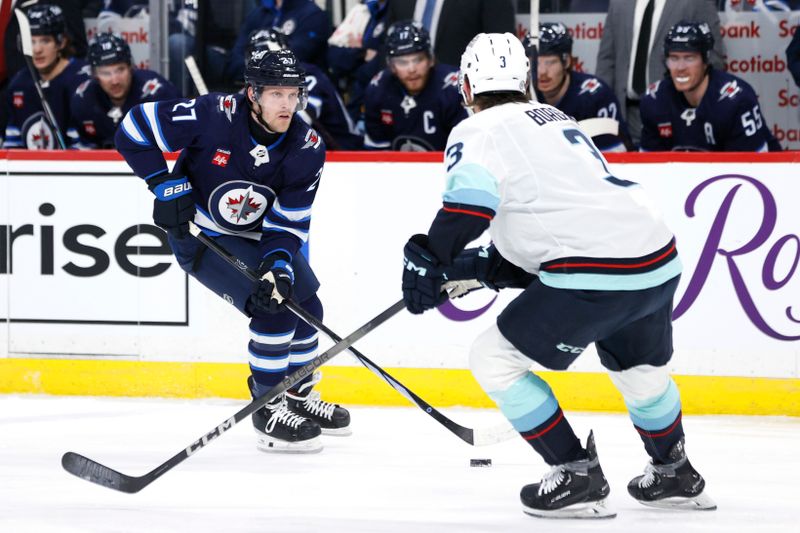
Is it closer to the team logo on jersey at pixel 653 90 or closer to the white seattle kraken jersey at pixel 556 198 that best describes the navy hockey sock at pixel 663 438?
the white seattle kraken jersey at pixel 556 198

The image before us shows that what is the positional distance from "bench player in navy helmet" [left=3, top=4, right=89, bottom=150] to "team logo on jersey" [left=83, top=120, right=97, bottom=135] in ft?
0.28

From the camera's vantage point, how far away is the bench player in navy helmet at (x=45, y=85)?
5.64m

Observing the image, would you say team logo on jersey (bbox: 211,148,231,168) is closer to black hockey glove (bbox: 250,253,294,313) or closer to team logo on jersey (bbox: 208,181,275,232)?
team logo on jersey (bbox: 208,181,275,232)

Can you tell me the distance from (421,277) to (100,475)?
100 cm

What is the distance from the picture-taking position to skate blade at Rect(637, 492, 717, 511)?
10.4 feet

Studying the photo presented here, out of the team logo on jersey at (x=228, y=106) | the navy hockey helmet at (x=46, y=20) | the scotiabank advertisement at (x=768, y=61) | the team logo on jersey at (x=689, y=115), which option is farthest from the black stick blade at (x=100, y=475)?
the scotiabank advertisement at (x=768, y=61)

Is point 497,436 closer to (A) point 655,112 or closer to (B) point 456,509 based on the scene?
(B) point 456,509

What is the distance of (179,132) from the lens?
12.3 ft

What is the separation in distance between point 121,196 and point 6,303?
1.94 feet

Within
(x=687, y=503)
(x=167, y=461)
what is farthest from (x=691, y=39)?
(x=167, y=461)

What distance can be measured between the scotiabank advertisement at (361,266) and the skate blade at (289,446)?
70 centimetres

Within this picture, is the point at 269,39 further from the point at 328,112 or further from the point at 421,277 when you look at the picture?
the point at 421,277

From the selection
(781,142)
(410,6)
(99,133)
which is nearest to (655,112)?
(781,142)

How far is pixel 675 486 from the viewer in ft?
10.3
